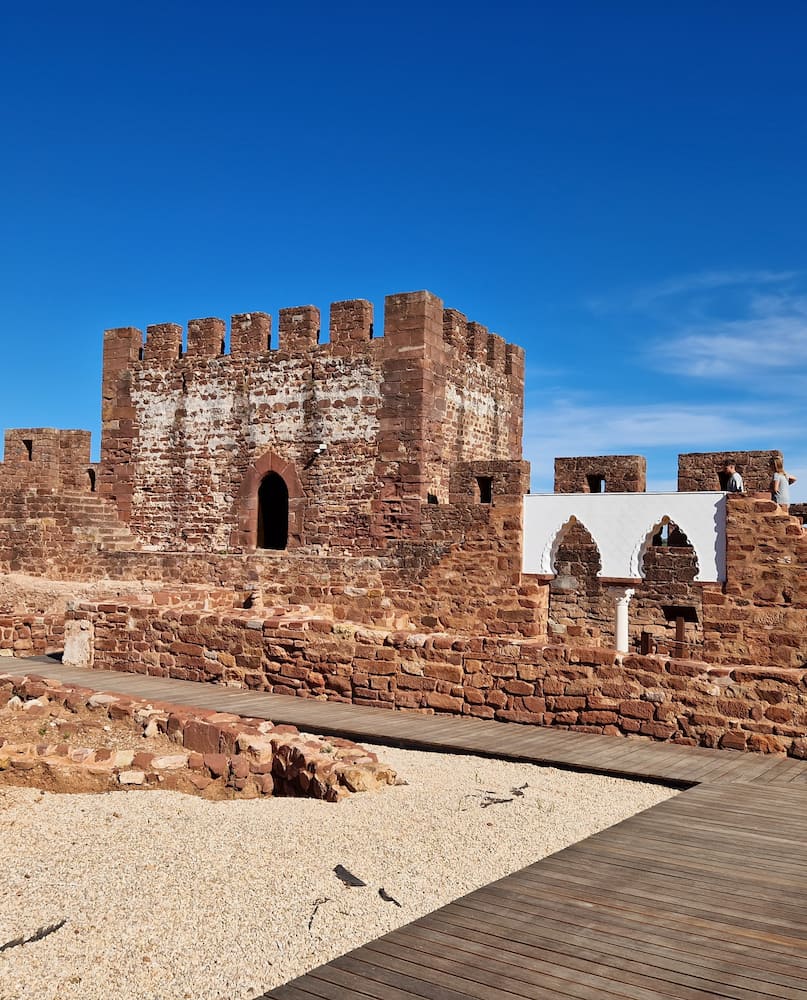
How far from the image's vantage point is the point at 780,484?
15.3m

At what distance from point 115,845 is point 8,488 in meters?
15.4

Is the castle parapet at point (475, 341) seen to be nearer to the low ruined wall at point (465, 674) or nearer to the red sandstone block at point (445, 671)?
the low ruined wall at point (465, 674)

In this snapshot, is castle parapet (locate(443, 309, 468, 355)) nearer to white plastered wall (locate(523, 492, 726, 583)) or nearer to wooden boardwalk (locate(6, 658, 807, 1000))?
white plastered wall (locate(523, 492, 726, 583))

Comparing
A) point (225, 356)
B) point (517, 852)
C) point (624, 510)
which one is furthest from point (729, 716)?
point (225, 356)

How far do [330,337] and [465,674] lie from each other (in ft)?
30.7

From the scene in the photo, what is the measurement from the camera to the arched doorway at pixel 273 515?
60.5 feet

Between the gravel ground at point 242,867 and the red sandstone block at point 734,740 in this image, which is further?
the red sandstone block at point 734,740

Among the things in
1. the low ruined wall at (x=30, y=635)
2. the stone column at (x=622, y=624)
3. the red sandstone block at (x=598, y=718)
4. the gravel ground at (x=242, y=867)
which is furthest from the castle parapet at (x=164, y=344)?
the gravel ground at (x=242, y=867)

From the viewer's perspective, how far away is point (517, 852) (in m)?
5.54

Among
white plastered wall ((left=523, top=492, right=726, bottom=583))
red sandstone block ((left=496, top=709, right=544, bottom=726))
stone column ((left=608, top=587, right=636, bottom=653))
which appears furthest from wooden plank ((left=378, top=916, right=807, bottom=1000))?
stone column ((left=608, top=587, right=636, bottom=653))

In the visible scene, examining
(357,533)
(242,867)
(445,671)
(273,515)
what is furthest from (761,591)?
(242,867)

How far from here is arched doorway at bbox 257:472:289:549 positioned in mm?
18453

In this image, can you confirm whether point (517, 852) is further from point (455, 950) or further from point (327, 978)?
point (327, 978)

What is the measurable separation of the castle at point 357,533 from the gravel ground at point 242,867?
8.90 ft
